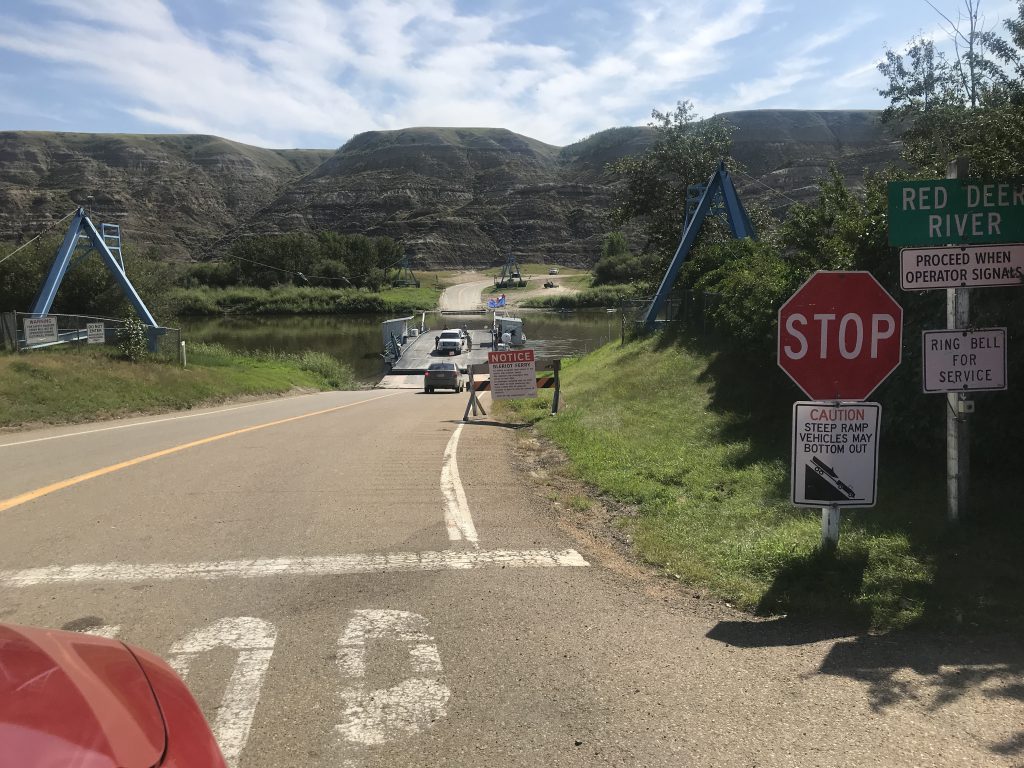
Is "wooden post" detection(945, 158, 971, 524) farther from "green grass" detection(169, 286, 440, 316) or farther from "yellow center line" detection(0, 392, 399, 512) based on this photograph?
"green grass" detection(169, 286, 440, 316)

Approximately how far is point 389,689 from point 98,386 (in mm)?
22365

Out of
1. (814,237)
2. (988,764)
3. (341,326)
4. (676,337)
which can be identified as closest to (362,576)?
(988,764)

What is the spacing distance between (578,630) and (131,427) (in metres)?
14.6

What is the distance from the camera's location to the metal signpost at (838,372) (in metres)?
5.62

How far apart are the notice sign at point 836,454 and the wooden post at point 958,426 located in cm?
88

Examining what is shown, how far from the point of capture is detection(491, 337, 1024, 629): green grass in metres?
5.11

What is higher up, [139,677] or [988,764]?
[139,677]

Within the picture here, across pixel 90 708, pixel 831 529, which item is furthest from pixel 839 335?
pixel 90 708

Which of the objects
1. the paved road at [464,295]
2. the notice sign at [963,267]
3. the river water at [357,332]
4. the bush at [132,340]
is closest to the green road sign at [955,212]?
the notice sign at [963,267]

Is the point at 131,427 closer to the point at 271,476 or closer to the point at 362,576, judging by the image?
the point at 271,476

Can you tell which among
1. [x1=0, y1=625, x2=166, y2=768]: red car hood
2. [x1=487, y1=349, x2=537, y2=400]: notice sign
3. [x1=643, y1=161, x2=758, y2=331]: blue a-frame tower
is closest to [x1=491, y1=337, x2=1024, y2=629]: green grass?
[x1=487, y1=349, x2=537, y2=400]: notice sign

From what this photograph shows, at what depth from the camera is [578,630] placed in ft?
15.5

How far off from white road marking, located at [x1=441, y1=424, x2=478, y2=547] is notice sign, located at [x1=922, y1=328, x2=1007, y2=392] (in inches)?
154

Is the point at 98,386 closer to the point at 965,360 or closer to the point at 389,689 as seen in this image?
the point at 389,689
